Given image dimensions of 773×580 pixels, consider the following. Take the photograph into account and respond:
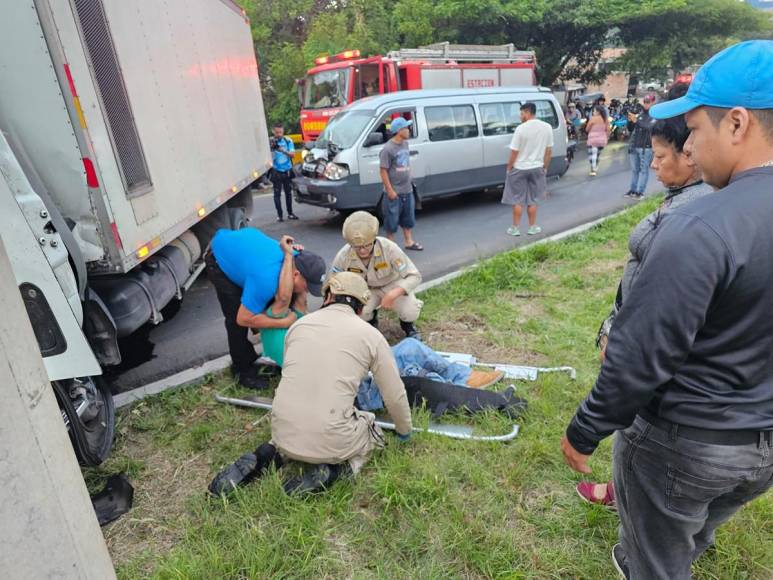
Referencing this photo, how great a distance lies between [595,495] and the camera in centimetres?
247

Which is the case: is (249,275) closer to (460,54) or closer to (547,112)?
(547,112)

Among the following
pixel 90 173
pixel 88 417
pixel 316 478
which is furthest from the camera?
pixel 90 173

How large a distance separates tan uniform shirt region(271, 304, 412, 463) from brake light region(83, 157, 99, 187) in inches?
61.7

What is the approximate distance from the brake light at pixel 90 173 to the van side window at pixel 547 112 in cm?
924

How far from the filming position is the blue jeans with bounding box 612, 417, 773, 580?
137 centimetres

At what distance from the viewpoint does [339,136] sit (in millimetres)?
8492

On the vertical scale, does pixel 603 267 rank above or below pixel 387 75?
below

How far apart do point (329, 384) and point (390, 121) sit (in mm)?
6776

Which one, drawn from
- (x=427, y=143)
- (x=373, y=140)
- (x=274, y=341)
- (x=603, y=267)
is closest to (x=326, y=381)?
(x=274, y=341)

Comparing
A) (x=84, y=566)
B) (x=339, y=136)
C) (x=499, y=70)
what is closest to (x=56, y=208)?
(x=84, y=566)

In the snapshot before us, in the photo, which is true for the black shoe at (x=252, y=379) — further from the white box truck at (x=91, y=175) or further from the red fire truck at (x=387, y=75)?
the red fire truck at (x=387, y=75)

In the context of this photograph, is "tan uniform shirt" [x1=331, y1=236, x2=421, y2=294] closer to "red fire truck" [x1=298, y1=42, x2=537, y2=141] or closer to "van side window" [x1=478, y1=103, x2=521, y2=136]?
"van side window" [x1=478, y1=103, x2=521, y2=136]

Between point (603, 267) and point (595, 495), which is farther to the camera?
point (603, 267)

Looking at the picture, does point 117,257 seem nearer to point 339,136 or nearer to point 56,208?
point 56,208
